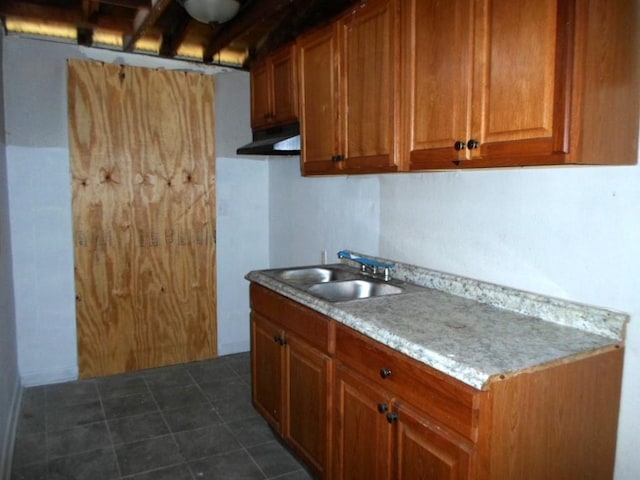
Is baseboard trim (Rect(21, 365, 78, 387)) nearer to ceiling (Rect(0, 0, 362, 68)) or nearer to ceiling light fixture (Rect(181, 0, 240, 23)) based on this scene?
ceiling (Rect(0, 0, 362, 68))

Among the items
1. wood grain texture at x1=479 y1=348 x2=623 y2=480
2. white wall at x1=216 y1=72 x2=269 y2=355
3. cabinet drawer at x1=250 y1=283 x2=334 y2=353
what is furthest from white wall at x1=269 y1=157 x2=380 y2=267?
wood grain texture at x1=479 y1=348 x2=623 y2=480

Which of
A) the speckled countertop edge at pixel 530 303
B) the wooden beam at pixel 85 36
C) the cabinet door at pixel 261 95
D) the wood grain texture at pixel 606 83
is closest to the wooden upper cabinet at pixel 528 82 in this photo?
the wood grain texture at pixel 606 83

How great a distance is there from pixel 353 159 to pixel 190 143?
189 cm

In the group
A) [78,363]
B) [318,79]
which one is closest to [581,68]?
[318,79]

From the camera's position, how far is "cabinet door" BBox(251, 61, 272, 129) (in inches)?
118

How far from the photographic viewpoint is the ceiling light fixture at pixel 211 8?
8.20 ft

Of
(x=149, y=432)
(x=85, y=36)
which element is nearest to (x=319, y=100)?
(x=85, y=36)

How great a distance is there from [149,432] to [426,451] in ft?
6.08

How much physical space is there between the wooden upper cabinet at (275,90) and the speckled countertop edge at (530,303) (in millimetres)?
1136

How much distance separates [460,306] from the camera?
195 cm

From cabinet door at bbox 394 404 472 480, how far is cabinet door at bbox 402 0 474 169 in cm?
87

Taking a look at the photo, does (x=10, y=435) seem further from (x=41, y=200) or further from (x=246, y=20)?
(x=246, y=20)

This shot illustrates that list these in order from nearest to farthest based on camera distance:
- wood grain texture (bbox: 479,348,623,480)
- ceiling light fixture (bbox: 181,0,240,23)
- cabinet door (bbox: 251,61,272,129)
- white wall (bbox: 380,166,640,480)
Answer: wood grain texture (bbox: 479,348,623,480)
white wall (bbox: 380,166,640,480)
ceiling light fixture (bbox: 181,0,240,23)
cabinet door (bbox: 251,61,272,129)

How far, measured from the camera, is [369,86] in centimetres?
209
